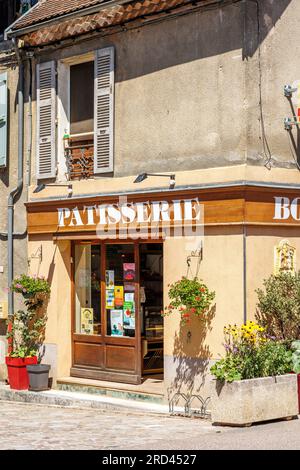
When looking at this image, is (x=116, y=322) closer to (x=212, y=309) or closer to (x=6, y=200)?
(x=212, y=309)

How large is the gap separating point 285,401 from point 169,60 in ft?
17.8

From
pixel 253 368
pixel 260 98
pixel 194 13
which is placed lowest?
pixel 253 368

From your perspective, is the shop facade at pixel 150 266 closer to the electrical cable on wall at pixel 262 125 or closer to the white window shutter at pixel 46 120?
the electrical cable on wall at pixel 262 125

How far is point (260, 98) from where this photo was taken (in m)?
13.4

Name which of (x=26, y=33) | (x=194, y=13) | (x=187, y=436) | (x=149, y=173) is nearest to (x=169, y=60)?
(x=194, y=13)

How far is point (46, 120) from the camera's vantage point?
16359 mm

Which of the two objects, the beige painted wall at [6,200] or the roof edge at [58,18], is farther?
the beige painted wall at [6,200]

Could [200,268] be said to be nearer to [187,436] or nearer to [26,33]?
[187,436]

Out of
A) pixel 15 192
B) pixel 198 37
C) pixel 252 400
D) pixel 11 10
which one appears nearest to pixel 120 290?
pixel 15 192

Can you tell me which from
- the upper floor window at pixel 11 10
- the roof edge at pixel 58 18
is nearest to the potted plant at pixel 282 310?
the roof edge at pixel 58 18

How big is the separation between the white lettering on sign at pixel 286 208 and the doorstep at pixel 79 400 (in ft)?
10.8

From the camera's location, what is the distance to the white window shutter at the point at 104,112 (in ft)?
49.8

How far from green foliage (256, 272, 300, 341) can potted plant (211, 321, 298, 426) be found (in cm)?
42

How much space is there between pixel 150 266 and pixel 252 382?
12.3 ft
